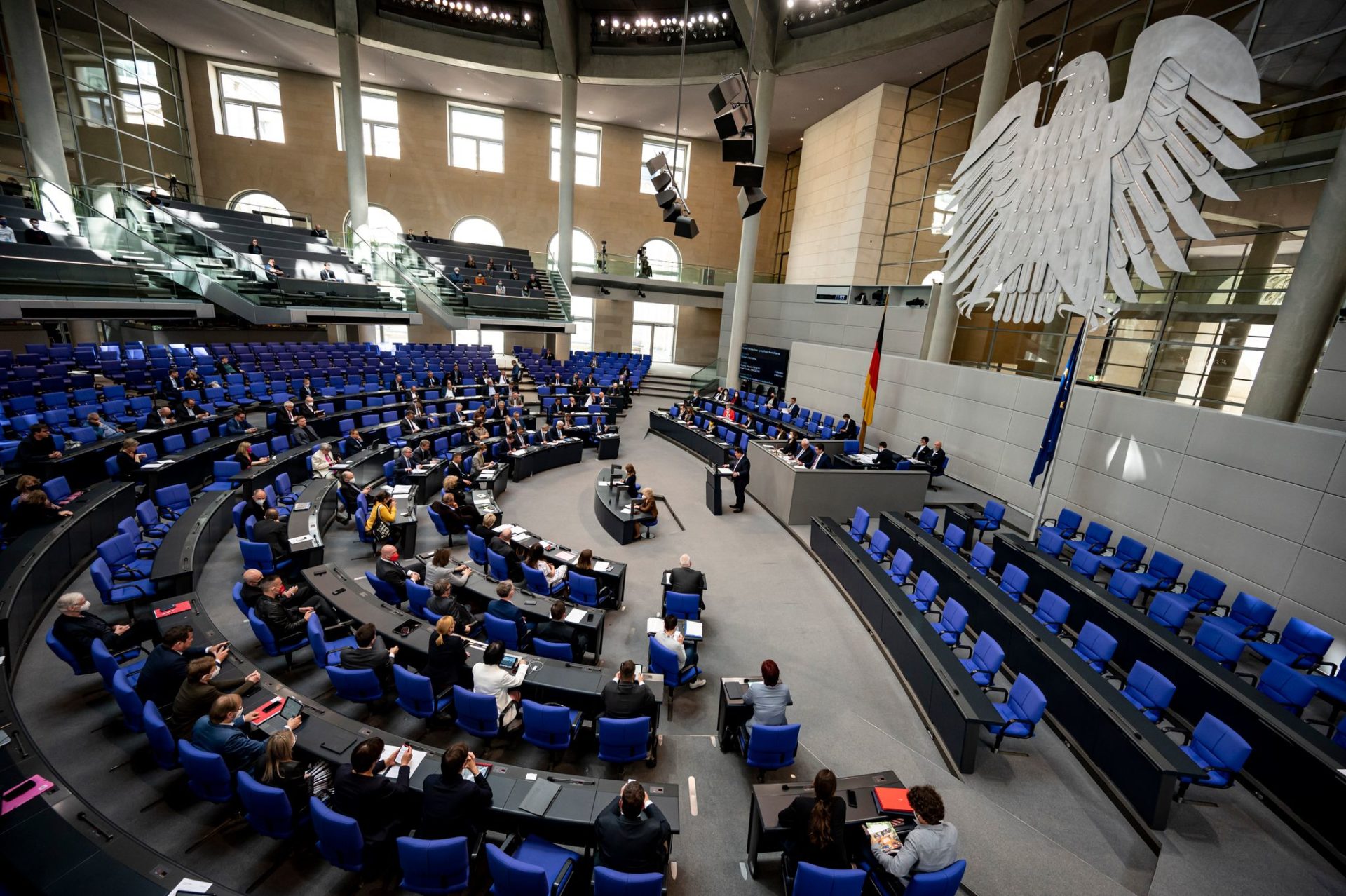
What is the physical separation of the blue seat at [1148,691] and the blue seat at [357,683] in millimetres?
7018

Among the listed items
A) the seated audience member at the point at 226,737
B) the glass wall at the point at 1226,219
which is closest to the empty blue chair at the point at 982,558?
the glass wall at the point at 1226,219

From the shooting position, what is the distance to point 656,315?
31.6 meters

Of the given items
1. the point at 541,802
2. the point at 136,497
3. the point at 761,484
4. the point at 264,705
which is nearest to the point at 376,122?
the point at 136,497

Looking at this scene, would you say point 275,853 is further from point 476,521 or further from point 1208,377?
point 1208,377

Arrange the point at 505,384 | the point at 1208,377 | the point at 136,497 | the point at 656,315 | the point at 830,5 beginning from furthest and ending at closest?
the point at 656,315
the point at 505,384
the point at 830,5
the point at 1208,377
the point at 136,497

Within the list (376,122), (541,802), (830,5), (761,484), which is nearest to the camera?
(541,802)

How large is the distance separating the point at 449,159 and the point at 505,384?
1384 centimetres

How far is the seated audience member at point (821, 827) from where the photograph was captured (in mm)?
3598

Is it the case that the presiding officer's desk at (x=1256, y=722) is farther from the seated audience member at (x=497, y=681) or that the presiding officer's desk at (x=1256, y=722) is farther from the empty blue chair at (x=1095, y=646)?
the seated audience member at (x=497, y=681)

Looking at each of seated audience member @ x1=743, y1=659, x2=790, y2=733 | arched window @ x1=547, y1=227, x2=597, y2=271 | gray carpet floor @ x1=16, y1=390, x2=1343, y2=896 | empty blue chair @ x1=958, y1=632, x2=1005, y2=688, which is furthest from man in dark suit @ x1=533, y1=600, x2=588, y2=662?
arched window @ x1=547, y1=227, x2=597, y2=271

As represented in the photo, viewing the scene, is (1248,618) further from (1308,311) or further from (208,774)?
(208,774)

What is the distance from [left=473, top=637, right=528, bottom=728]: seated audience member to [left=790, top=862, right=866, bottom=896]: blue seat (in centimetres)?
277

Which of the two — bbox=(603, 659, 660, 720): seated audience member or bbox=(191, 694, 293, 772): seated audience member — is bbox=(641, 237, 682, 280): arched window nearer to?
bbox=(603, 659, 660, 720): seated audience member

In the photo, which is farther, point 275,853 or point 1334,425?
point 1334,425
